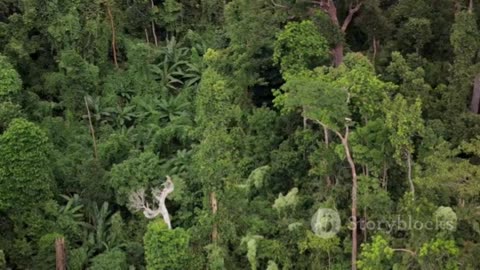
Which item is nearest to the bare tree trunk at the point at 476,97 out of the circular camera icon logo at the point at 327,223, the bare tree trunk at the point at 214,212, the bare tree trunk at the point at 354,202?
the bare tree trunk at the point at 354,202

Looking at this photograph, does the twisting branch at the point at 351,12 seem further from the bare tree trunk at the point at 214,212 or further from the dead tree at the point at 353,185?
the bare tree trunk at the point at 214,212

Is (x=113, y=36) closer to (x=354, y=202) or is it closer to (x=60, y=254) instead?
(x=60, y=254)

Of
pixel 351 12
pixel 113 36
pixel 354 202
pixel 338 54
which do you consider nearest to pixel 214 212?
pixel 354 202

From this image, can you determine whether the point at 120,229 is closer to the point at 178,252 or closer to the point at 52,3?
the point at 178,252

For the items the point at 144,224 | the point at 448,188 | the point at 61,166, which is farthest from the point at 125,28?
the point at 448,188

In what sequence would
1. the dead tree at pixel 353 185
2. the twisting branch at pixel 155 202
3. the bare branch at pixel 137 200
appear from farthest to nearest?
the bare branch at pixel 137 200 → the twisting branch at pixel 155 202 → the dead tree at pixel 353 185


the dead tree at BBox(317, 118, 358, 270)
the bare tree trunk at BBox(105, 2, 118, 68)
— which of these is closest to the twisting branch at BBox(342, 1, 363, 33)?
the dead tree at BBox(317, 118, 358, 270)

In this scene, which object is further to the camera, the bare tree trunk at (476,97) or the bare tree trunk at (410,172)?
the bare tree trunk at (476,97)
